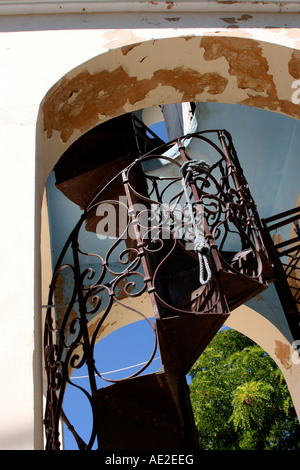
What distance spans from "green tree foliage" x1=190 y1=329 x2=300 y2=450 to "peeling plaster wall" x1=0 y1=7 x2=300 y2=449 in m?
6.25

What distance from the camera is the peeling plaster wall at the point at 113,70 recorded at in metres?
3.05

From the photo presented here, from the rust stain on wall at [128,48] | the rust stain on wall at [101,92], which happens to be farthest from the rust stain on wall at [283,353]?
the rust stain on wall at [128,48]

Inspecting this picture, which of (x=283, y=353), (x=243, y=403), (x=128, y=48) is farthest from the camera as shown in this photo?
(x=243, y=403)

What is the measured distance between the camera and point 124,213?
540 centimetres

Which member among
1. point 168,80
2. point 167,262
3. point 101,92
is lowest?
point 167,262

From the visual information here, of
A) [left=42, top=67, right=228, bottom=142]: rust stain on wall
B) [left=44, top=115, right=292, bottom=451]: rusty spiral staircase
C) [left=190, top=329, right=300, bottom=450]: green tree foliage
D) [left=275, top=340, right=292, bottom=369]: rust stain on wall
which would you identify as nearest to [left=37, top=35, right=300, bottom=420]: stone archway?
[left=42, top=67, right=228, bottom=142]: rust stain on wall

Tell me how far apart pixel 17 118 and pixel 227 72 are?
1773 millimetres

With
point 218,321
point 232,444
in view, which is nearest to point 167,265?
point 218,321

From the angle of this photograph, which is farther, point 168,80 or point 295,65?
point 168,80

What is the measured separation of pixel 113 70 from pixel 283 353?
4.37 m

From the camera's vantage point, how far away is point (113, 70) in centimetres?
373

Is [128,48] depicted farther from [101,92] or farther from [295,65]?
[295,65]

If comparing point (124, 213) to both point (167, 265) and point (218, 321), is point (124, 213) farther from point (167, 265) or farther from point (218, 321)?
point (218, 321)
